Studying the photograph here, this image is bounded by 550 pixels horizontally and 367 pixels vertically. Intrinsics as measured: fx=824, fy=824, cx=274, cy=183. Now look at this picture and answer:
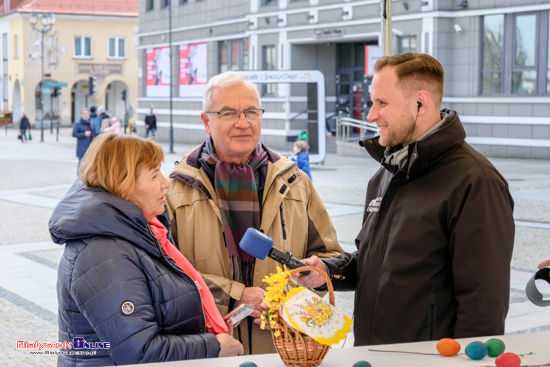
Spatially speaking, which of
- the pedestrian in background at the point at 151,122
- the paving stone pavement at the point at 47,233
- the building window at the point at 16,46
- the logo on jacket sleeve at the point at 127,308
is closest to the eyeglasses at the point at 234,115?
the logo on jacket sleeve at the point at 127,308

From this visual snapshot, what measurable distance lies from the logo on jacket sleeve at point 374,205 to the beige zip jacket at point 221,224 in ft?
1.37

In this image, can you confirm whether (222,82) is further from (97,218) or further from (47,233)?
(47,233)

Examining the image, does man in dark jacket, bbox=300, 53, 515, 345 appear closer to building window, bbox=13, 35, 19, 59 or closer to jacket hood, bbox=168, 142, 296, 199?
jacket hood, bbox=168, 142, 296, 199

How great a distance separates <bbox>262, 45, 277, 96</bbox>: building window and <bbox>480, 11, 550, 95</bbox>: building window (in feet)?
35.3

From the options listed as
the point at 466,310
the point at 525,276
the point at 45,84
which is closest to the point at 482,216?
the point at 466,310

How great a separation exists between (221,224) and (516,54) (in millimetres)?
23632

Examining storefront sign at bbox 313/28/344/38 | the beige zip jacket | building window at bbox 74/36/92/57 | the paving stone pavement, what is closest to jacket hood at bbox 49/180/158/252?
the beige zip jacket

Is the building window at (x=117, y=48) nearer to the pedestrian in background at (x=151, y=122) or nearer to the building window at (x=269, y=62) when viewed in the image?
the pedestrian in background at (x=151, y=122)

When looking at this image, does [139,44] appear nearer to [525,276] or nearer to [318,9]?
[318,9]

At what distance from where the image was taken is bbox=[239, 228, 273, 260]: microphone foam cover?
2.82 m

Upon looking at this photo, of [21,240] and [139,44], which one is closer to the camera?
[21,240]

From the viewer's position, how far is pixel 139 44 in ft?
149

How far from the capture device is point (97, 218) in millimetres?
2789

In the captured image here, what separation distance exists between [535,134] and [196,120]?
59.5ft
